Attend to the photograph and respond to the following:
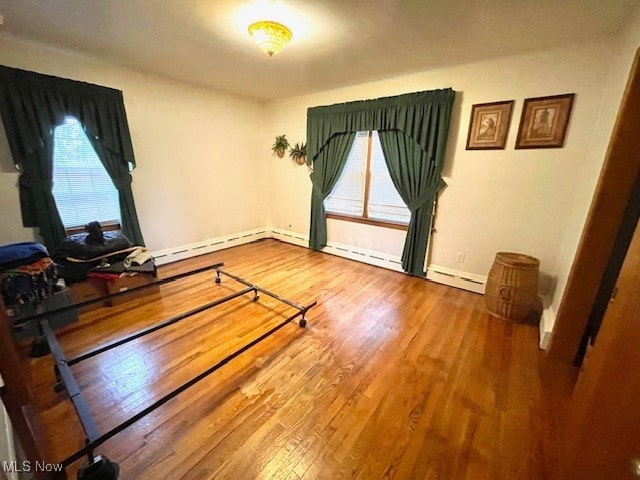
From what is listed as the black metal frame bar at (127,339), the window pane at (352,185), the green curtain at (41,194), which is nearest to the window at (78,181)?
the green curtain at (41,194)

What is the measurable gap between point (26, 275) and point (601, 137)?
457 cm

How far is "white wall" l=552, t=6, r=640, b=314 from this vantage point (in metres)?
1.73

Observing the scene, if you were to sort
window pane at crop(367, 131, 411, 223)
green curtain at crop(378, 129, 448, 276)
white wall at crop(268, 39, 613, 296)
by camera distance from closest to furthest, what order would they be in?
white wall at crop(268, 39, 613, 296) < green curtain at crop(378, 129, 448, 276) < window pane at crop(367, 131, 411, 223)

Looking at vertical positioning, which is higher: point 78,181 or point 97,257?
point 78,181

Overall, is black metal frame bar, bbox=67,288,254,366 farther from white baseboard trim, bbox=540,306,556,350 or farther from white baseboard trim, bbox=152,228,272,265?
white baseboard trim, bbox=540,306,556,350

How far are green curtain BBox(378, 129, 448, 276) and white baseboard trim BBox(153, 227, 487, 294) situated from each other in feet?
0.77

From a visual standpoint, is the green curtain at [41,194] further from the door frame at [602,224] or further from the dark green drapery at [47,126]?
the door frame at [602,224]

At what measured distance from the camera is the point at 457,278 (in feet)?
10.2

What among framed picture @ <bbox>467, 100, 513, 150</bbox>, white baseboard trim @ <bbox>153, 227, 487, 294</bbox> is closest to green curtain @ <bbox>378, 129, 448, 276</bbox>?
white baseboard trim @ <bbox>153, 227, 487, 294</bbox>

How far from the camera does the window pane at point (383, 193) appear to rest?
350cm

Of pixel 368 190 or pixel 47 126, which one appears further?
pixel 368 190

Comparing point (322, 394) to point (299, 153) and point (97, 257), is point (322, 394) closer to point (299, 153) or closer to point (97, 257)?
point (97, 257)

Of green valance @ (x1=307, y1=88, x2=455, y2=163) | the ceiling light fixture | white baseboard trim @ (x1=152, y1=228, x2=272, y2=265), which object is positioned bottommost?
white baseboard trim @ (x1=152, y1=228, x2=272, y2=265)

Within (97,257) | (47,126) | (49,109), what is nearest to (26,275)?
(97,257)
